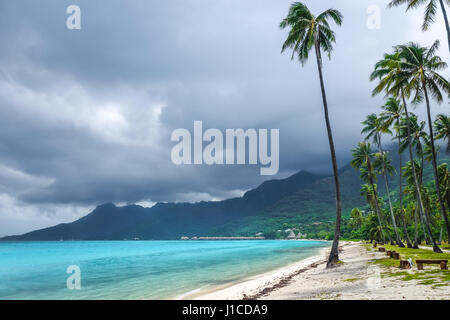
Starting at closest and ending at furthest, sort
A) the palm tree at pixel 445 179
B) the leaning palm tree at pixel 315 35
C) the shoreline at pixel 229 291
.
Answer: the shoreline at pixel 229 291, the leaning palm tree at pixel 315 35, the palm tree at pixel 445 179

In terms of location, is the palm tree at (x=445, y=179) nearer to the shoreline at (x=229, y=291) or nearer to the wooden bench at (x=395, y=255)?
the wooden bench at (x=395, y=255)

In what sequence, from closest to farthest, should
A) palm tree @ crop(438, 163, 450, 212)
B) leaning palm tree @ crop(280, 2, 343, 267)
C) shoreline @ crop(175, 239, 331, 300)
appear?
1. shoreline @ crop(175, 239, 331, 300)
2. leaning palm tree @ crop(280, 2, 343, 267)
3. palm tree @ crop(438, 163, 450, 212)

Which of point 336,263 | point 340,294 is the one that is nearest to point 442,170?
point 336,263

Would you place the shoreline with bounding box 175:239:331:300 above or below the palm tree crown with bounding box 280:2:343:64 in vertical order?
below

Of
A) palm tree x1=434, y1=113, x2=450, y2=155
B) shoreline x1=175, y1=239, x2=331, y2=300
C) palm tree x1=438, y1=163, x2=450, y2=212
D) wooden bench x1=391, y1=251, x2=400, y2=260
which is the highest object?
palm tree x1=434, y1=113, x2=450, y2=155

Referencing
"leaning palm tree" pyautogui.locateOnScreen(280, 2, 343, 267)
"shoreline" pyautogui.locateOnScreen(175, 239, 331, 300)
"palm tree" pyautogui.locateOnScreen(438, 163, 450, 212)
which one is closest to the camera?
"shoreline" pyautogui.locateOnScreen(175, 239, 331, 300)

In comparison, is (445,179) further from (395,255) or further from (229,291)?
(229,291)

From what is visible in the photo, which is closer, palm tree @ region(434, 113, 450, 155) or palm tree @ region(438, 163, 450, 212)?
palm tree @ region(434, 113, 450, 155)

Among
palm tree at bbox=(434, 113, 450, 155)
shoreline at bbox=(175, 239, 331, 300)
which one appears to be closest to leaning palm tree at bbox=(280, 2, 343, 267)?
shoreline at bbox=(175, 239, 331, 300)

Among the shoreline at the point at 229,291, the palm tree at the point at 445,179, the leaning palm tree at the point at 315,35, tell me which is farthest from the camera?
the palm tree at the point at 445,179

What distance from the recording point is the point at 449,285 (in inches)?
404
